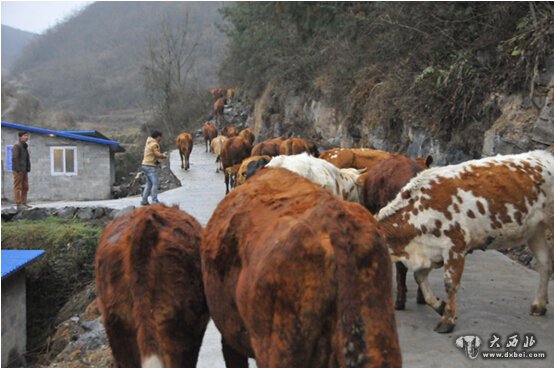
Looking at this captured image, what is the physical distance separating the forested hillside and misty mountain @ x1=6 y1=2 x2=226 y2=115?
156 feet

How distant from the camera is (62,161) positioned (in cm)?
2330

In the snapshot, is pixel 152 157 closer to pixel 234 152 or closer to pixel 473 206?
pixel 234 152

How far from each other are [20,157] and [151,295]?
1414 cm

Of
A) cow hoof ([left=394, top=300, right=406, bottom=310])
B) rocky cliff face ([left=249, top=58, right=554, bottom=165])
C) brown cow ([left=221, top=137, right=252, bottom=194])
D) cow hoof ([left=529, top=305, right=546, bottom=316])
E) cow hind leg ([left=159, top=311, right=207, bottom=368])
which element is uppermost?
rocky cliff face ([left=249, top=58, right=554, bottom=165])

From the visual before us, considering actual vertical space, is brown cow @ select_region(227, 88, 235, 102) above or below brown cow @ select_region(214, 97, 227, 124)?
above

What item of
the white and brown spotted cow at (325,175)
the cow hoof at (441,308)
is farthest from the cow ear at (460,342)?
the white and brown spotted cow at (325,175)

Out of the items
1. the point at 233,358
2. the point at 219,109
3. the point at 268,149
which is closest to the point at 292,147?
the point at 268,149

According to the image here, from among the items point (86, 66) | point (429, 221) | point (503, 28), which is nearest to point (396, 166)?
point (429, 221)

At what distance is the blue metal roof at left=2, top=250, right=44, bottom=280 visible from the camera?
1090 centimetres

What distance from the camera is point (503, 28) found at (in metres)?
12.1

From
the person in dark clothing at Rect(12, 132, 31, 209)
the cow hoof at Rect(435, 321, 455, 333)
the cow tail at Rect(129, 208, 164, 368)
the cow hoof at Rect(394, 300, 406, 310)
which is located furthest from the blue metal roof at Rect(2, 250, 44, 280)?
the cow tail at Rect(129, 208, 164, 368)

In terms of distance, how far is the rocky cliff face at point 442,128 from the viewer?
10.2 m

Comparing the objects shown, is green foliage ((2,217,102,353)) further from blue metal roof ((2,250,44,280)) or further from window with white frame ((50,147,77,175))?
window with white frame ((50,147,77,175))

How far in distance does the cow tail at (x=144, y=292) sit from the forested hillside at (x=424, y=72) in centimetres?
786
